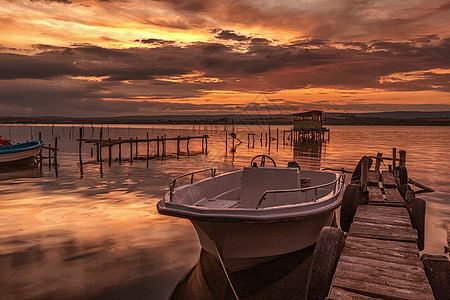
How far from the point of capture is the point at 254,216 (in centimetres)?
782

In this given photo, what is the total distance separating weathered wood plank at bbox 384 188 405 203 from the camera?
11.6 meters

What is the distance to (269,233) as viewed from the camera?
8492mm

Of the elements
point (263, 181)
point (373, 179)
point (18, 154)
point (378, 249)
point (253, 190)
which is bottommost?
point (18, 154)

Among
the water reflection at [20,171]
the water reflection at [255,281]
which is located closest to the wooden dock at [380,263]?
the water reflection at [255,281]

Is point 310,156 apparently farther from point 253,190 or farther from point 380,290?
point 380,290

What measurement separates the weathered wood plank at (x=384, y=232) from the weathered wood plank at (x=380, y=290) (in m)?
2.70

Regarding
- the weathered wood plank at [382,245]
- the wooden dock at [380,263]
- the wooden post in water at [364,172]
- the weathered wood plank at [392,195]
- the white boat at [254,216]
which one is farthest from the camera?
the wooden post in water at [364,172]

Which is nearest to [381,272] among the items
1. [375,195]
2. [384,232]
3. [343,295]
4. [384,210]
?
[343,295]

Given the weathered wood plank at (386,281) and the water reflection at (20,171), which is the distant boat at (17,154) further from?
the weathered wood plank at (386,281)

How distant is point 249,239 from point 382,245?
3016 mm

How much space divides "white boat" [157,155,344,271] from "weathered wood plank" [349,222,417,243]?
3.55 ft

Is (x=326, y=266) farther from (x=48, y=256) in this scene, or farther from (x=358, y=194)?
(x=48, y=256)

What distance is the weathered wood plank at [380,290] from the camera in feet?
17.1

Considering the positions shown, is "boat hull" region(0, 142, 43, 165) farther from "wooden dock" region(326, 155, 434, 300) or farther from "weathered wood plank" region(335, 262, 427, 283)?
"weathered wood plank" region(335, 262, 427, 283)
